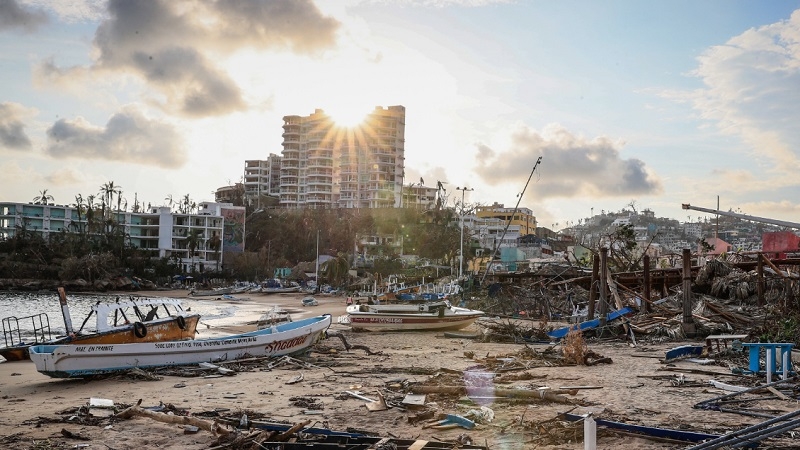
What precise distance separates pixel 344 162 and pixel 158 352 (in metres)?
119

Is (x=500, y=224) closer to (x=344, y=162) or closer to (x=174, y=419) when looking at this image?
(x=344, y=162)

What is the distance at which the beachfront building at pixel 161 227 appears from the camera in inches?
4060

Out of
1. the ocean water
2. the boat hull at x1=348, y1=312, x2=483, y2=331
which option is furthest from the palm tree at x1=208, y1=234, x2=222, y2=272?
the boat hull at x1=348, y1=312, x2=483, y2=331

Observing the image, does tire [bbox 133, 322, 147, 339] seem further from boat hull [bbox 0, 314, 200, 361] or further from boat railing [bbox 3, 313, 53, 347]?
boat railing [bbox 3, 313, 53, 347]

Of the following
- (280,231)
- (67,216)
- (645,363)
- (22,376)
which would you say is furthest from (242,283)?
(645,363)

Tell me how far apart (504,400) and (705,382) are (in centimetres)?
435

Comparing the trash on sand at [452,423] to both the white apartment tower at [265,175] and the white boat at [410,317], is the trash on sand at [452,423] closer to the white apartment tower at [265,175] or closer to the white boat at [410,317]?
the white boat at [410,317]

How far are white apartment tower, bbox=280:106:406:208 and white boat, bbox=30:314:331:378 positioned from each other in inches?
4270

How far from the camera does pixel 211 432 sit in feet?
30.6

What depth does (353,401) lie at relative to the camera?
11664mm

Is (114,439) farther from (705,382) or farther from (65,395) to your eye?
(705,382)

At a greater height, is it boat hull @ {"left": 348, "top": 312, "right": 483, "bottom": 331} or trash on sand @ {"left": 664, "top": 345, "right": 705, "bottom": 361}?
trash on sand @ {"left": 664, "top": 345, "right": 705, "bottom": 361}

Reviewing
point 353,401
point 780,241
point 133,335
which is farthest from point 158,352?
point 780,241

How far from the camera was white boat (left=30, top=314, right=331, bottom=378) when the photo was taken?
50.4ft
